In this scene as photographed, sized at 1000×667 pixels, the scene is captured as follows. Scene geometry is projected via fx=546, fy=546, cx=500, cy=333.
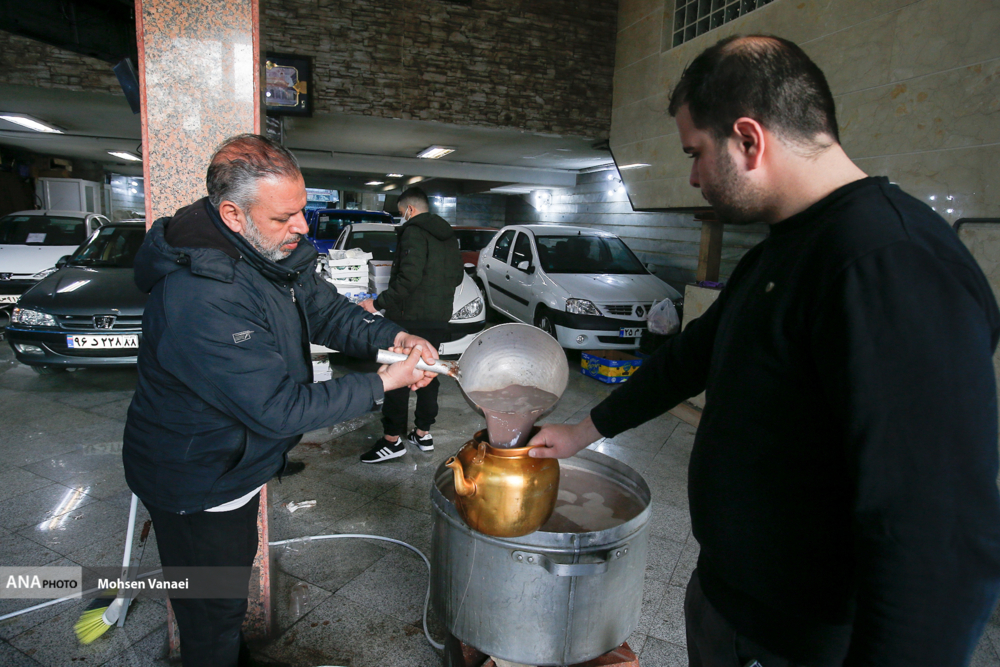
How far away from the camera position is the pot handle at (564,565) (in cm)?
154

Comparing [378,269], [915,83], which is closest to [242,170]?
[378,269]

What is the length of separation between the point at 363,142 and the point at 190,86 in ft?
30.2

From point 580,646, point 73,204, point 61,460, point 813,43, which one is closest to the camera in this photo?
point 580,646

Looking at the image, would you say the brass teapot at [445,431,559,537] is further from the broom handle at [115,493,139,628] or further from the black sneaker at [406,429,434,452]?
the black sneaker at [406,429,434,452]

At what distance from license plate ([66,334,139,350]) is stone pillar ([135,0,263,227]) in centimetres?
374

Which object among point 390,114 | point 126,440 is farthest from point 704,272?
point 126,440

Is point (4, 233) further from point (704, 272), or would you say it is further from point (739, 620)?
point (739, 620)

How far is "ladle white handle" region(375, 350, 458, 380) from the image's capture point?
1.82m

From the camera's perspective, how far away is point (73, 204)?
14.2 m

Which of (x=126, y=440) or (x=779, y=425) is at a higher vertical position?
(x=779, y=425)

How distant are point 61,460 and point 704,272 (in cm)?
688

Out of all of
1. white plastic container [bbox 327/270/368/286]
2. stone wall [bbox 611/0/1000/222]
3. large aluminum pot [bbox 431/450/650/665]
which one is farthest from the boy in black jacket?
stone wall [bbox 611/0/1000/222]

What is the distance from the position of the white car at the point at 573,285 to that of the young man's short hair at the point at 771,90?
543 centimetres

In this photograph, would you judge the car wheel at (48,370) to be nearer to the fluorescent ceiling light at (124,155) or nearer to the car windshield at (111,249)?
the car windshield at (111,249)
